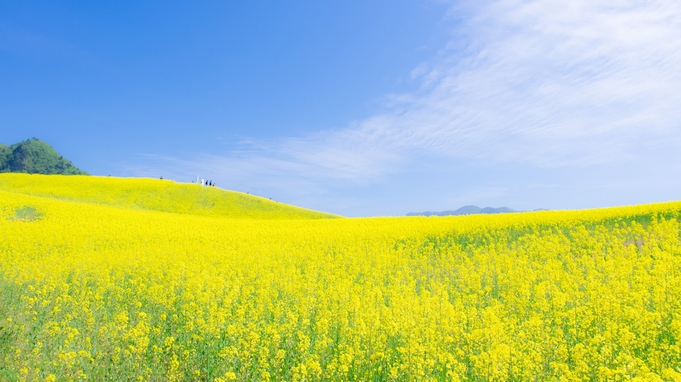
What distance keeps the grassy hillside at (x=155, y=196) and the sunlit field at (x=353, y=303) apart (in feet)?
64.8

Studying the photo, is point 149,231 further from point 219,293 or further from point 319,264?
point 219,293

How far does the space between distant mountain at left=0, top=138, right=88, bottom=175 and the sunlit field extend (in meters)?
133

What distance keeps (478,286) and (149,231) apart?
21646 millimetres

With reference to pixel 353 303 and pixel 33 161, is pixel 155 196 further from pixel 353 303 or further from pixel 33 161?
pixel 33 161

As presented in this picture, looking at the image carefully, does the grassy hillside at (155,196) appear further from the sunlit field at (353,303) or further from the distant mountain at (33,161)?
the distant mountain at (33,161)

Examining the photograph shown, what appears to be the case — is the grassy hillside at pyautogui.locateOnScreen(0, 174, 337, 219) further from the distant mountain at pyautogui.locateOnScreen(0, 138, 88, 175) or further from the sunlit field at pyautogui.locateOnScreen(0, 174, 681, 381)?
the distant mountain at pyautogui.locateOnScreen(0, 138, 88, 175)

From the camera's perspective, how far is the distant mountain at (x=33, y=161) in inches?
5064

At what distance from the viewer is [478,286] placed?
438 inches

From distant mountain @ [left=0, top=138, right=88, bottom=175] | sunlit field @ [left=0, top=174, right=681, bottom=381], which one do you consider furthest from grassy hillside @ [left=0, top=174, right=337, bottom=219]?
distant mountain @ [left=0, top=138, right=88, bottom=175]

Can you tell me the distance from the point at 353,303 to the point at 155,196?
4514 centimetres

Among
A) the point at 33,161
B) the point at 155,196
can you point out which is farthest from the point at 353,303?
the point at 33,161

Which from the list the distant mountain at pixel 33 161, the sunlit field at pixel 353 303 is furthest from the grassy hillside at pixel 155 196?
the distant mountain at pixel 33 161

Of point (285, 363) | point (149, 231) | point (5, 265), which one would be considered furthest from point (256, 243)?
point (285, 363)

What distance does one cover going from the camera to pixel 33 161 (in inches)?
5167
